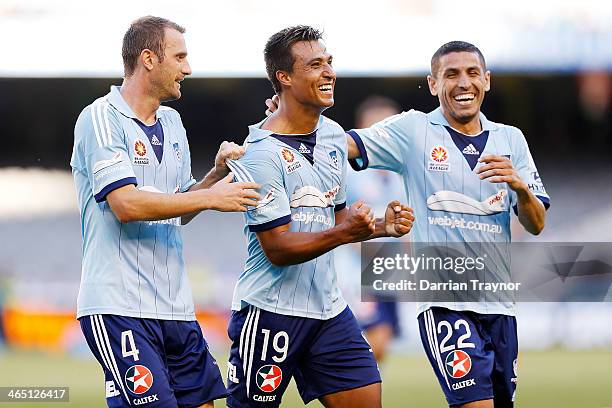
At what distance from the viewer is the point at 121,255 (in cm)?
452

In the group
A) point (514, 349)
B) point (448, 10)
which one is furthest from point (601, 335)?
point (514, 349)

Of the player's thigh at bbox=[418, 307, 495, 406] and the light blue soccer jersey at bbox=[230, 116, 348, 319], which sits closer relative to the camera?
the light blue soccer jersey at bbox=[230, 116, 348, 319]

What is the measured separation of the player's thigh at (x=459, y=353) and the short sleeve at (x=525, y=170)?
648 millimetres

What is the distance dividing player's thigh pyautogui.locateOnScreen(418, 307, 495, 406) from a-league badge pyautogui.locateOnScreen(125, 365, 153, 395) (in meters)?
1.46

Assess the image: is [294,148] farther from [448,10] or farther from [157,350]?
[448,10]

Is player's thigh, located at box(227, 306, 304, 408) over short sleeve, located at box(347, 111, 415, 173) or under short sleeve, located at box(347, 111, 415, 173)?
under

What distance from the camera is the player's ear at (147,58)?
15.5 feet

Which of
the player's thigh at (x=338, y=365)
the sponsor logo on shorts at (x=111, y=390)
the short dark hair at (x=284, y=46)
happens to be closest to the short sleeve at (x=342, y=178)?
the short dark hair at (x=284, y=46)

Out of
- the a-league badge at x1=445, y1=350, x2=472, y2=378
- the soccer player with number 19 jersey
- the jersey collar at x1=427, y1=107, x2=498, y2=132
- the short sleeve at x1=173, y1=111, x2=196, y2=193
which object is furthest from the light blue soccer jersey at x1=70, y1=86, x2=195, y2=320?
the jersey collar at x1=427, y1=107, x2=498, y2=132

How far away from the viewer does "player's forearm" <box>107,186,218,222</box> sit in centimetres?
430

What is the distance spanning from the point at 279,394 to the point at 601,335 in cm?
600

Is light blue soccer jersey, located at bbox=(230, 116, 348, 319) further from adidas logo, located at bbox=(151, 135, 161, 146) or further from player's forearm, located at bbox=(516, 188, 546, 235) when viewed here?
player's forearm, located at bbox=(516, 188, 546, 235)

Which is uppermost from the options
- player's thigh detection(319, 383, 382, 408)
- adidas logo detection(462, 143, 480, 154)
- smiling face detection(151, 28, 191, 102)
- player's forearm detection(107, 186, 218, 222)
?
smiling face detection(151, 28, 191, 102)

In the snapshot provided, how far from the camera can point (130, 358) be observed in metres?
4.45
